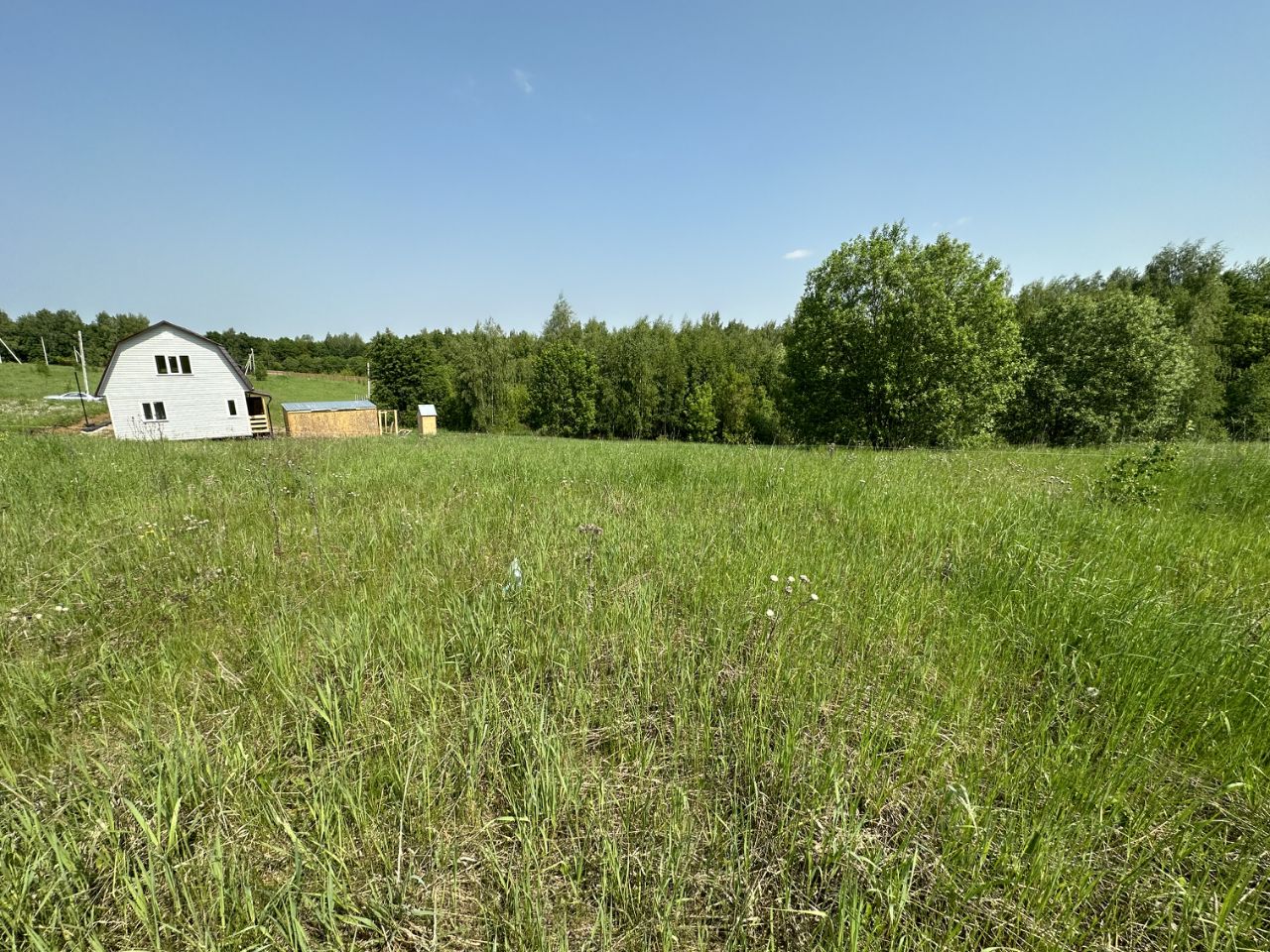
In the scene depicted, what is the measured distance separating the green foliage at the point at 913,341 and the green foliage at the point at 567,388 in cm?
2656

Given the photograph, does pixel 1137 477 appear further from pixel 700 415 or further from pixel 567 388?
pixel 567 388

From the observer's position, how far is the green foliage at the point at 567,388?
45.7 m

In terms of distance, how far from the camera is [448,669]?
7.50ft

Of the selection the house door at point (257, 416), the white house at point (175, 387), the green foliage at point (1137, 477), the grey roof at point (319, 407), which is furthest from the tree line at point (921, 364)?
the white house at point (175, 387)

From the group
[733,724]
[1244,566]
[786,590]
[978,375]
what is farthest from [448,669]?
[978,375]

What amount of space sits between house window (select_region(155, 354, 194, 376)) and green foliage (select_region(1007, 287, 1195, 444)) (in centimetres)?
5318

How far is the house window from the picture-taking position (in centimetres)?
2920

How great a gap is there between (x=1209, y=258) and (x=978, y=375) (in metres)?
47.0

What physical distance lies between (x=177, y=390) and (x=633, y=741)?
42438 millimetres

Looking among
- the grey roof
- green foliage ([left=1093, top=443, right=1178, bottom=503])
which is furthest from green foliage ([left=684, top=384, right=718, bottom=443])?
green foliage ([left=1093, top=443, right=1178, bottom=503])

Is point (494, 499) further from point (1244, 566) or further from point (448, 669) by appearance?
point (1244, 566)

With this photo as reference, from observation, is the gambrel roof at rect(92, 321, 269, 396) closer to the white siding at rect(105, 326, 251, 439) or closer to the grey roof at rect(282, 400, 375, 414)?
the white siding at rect(105, 326, 251, 439)

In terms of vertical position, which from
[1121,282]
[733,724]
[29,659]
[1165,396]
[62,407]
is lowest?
[733,724]

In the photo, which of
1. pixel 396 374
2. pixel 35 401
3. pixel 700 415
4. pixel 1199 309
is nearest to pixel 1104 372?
pixel 1199 309
